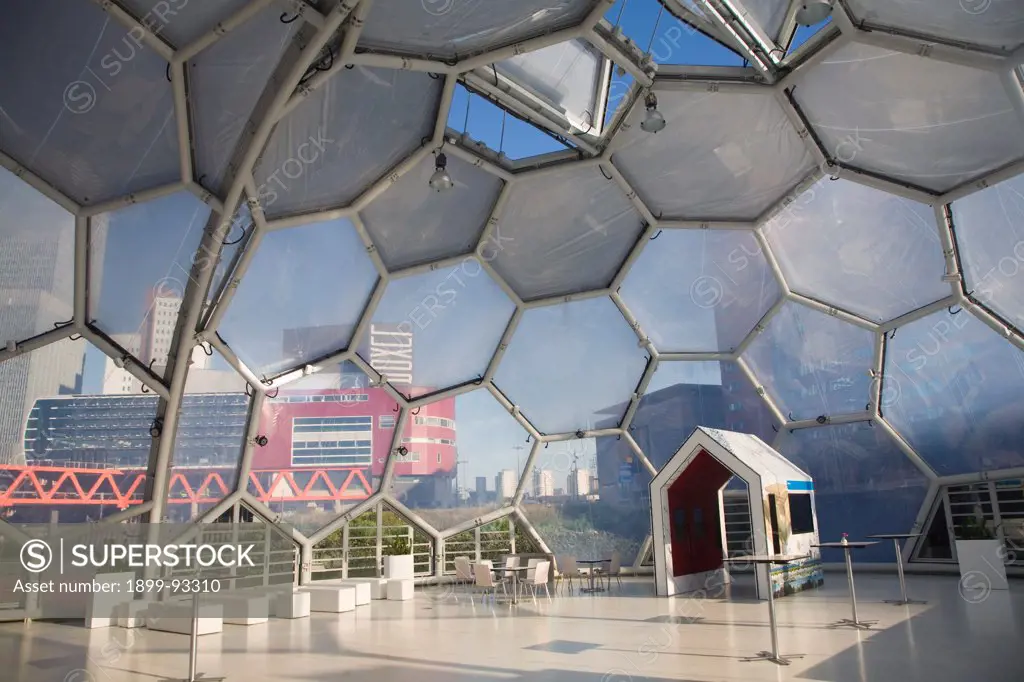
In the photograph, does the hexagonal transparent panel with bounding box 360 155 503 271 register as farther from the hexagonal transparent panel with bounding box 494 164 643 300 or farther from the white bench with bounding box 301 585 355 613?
the white bench with bounding box 301 585 355 613

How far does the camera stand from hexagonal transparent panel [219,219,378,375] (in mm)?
10805

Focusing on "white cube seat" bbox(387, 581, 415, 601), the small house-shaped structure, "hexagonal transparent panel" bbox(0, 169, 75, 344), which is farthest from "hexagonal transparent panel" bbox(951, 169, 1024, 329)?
"hexagonal transparent panel" bbox(0, 169, 75, 344)

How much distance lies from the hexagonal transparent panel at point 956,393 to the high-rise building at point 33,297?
13.0 metres

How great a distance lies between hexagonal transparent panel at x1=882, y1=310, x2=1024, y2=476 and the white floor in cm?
266

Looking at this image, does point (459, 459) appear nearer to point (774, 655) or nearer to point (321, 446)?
point (321, 446)

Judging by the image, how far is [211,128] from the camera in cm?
838

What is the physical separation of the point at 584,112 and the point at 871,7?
4074mm

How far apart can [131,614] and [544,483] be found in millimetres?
8856

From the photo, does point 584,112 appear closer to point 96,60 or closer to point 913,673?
point 96,60

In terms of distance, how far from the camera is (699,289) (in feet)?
44.9

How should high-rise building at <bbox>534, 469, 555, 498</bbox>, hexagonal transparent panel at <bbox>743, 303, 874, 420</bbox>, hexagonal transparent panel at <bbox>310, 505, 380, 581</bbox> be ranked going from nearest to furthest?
hexagonal transparent panel at <bbox>743, 303, 874, 420</bbox>
hexagonal transparent panel at <bbox>310, 505, 380, 581</bbox>
high-rise building at <bbox>534, 469, 555, 498</bbox>

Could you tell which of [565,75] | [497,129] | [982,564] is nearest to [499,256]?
[497,129]

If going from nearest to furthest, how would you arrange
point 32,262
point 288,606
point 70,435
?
point 32,262 < point 70,435 < point 288,606

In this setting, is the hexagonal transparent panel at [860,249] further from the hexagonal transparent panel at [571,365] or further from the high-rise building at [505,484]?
the high-rise building at [505,484]
